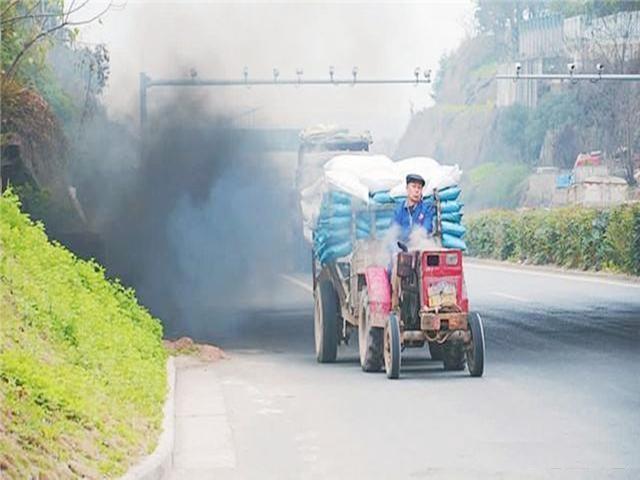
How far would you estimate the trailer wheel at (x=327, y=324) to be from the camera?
1820 cm

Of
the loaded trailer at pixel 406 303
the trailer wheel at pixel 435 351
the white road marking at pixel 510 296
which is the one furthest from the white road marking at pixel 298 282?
the loaded trailer at pixel 406 303

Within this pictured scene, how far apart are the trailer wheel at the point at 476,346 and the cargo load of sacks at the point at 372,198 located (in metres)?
1.03

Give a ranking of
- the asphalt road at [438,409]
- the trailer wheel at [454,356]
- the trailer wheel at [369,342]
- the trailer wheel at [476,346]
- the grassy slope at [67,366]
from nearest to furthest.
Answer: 1. the grassy slope at [67,366]
2. the asphalt road at [438,409]
3. the trailer wheel at [476,346]
4. the trailer wheel at [369,342]
5. the trailer wheel at [454,356]

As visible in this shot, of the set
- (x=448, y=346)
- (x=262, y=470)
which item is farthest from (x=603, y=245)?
(x=262, y=470)

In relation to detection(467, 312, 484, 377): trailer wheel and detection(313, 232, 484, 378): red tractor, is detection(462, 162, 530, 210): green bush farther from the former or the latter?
detection(467, 312, 484, 377): trailer wheel

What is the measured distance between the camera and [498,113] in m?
88.4

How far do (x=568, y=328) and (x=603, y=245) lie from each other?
1961 centimetres

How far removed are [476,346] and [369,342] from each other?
1.22 metres

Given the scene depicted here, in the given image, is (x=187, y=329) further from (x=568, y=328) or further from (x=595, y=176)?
(x=595, y=176)

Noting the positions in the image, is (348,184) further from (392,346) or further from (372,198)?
(392,346)

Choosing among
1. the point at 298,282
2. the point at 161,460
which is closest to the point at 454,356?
the point at 161,460

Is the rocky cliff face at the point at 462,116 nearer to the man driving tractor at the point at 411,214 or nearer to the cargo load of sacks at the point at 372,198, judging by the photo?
the cargo load of sacks at the point at 372,198

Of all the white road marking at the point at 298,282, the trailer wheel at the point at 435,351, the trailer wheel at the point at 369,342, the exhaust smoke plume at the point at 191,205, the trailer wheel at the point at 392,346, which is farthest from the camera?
the exhaust smoke plume at the point at 191,205

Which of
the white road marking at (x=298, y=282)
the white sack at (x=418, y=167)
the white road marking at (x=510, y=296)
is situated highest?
the white sack at (x=418, y=167)
